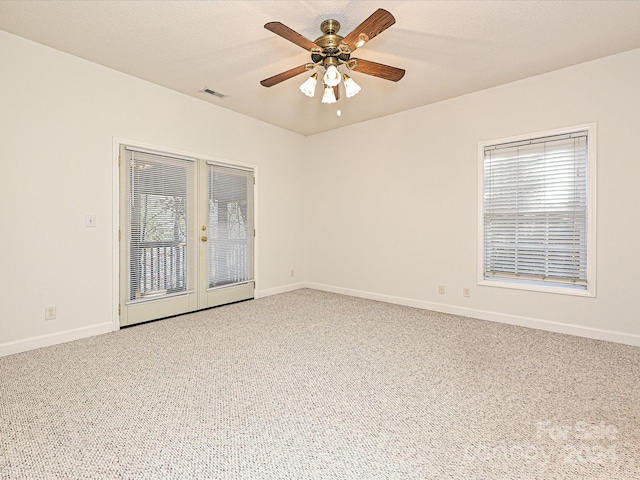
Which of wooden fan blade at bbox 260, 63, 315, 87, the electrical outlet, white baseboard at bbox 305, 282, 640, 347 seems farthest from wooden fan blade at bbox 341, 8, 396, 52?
the electrical outlet

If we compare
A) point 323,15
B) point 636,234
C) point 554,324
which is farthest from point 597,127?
point 323,15

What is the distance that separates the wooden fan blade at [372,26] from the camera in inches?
77.9

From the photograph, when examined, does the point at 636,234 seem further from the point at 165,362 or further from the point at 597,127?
the point at 165,362

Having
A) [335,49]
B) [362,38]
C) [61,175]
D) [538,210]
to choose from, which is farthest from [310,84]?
[538,210]

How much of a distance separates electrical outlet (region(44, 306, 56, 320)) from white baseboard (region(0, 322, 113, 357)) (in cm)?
15

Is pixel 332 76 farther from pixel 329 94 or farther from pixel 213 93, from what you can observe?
pixel 213 93

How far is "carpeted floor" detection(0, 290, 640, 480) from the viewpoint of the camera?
1.46 m

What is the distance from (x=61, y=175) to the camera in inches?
117

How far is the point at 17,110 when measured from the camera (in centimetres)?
273

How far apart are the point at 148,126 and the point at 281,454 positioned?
347cm

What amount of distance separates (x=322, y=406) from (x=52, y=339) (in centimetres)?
259

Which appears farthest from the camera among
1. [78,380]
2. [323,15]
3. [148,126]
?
[148,126]

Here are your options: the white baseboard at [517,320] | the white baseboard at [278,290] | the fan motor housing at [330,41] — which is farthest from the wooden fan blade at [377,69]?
the white baseboard at [278,290]

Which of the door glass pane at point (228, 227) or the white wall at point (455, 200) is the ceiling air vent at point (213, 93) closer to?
the door glass pane at point (228, 227)
